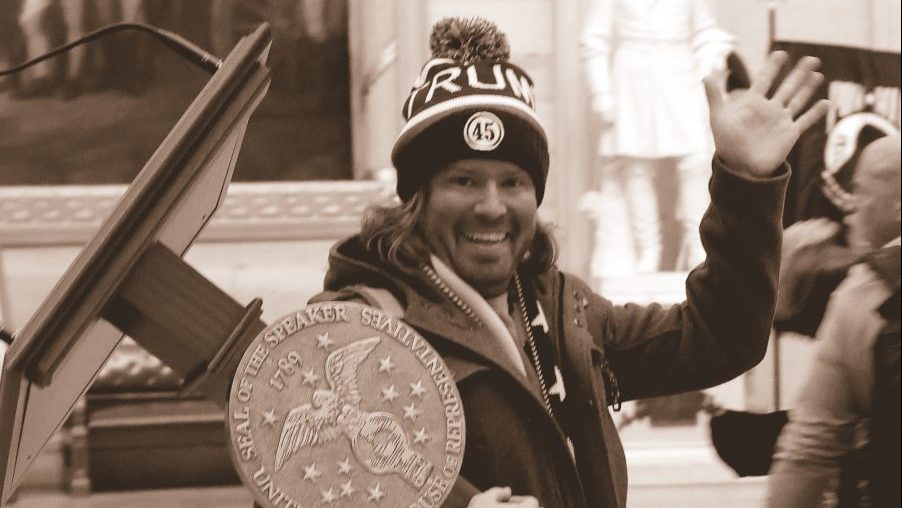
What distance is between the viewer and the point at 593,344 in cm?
207

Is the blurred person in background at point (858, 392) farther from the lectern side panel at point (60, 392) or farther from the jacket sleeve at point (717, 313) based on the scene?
the lectern side panel at point (60, 392)

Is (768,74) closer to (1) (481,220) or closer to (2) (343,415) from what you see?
(1) (481,220)

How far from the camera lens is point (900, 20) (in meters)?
7.97

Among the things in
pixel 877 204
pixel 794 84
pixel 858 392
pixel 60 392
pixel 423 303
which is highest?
pixel 794 84

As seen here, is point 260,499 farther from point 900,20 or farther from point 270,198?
point 900,20

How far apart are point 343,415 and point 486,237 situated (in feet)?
1.74

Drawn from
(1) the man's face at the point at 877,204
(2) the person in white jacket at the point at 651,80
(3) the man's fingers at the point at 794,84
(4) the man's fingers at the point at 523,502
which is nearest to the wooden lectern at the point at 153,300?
(4) the man's fingers at the point at 523,502

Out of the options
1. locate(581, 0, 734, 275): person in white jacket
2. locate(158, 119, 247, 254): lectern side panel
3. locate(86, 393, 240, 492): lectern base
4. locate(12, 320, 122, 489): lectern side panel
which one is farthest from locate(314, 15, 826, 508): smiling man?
locate(581, 0, 734, 275): person in white jacket

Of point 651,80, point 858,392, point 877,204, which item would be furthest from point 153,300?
point 651,80

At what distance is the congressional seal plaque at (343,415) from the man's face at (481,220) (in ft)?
1.47

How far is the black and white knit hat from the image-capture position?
1.97m

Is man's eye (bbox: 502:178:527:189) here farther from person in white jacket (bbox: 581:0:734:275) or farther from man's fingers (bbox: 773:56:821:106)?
person in white jacket (bbox: 581:0:734:275)

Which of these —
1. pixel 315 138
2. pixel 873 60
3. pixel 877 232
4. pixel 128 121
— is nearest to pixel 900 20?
pixel 873 60

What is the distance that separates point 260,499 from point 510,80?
79 cm
